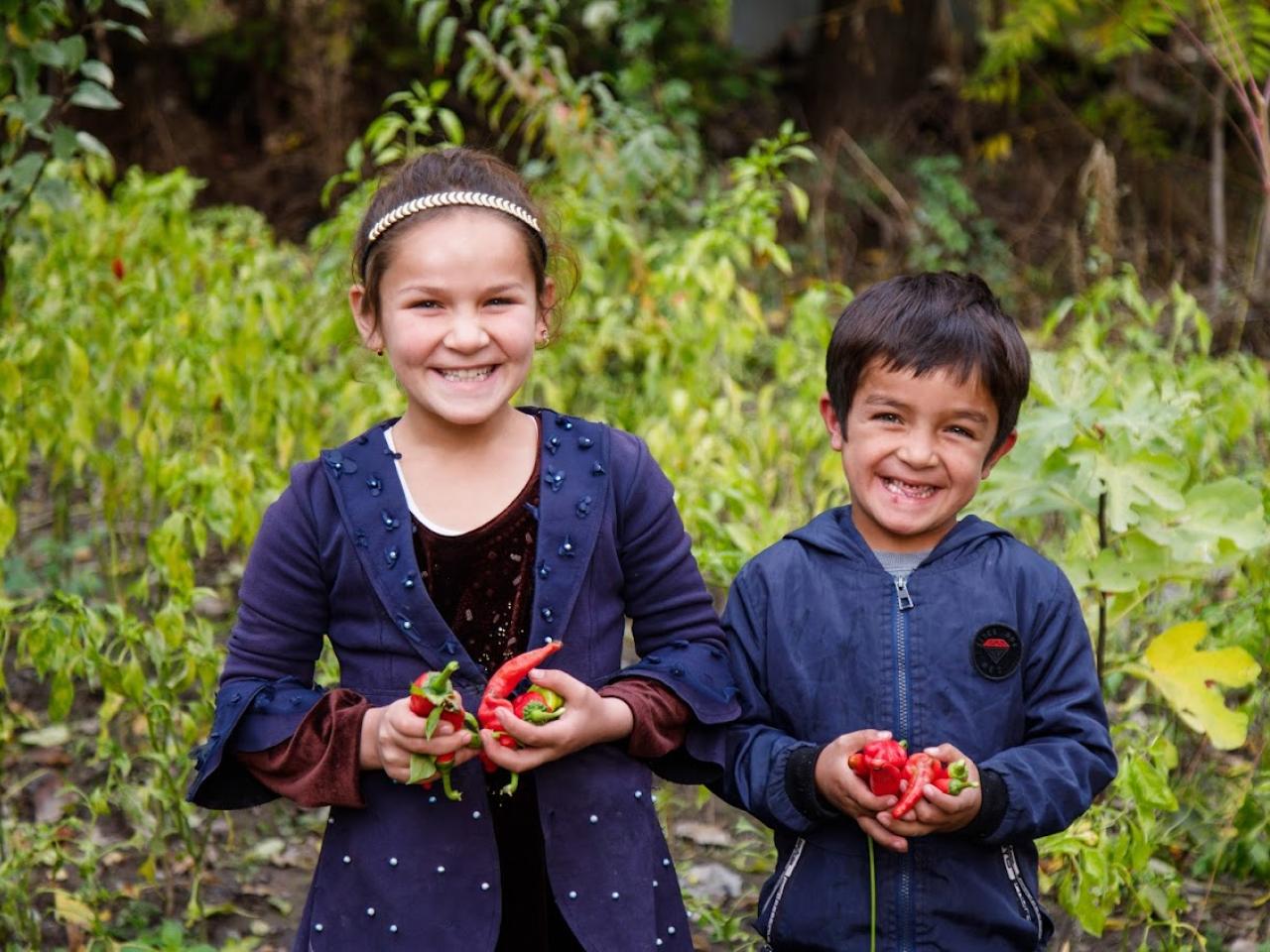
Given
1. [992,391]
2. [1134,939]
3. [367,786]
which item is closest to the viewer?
[367,786]

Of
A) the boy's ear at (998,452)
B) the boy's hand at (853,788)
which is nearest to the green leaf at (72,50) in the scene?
the boy's ear at (998,452)

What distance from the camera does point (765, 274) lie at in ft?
25.3

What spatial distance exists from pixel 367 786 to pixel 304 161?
8212mm

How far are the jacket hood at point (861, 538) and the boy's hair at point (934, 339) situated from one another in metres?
0.12

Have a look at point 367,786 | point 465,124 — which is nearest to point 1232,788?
point 367,786

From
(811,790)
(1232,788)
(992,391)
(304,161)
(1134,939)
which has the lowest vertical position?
(1134,939)

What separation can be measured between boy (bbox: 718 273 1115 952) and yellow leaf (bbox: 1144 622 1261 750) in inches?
19.7

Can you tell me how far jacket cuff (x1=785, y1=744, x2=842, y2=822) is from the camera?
1905 millimetres

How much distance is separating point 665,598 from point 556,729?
12.9 inches

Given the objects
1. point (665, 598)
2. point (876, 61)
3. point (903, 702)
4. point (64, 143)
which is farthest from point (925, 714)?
point (876, 61)

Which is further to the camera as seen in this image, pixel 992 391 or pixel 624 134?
pixel 624 134

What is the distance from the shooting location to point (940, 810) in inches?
71.6

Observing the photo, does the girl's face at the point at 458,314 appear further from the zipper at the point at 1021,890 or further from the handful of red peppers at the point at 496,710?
the zipper at the point at 1021,890

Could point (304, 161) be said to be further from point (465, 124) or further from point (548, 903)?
point (548, 903)
